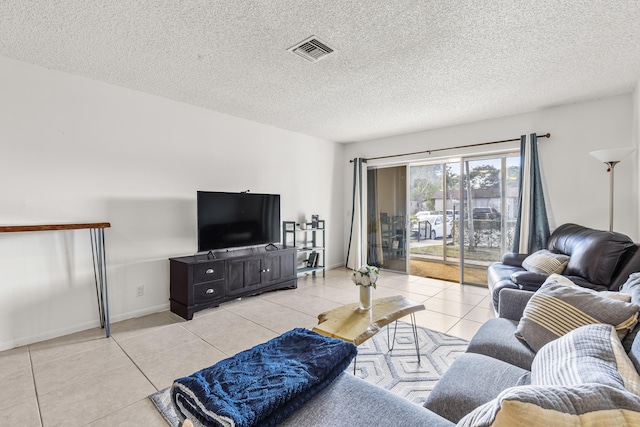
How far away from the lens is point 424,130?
504cm

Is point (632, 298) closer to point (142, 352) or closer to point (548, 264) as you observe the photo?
point (548, 264)

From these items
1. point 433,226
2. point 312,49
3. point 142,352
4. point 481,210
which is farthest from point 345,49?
point 433,226

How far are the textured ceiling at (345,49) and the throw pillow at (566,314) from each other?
1.81 meters

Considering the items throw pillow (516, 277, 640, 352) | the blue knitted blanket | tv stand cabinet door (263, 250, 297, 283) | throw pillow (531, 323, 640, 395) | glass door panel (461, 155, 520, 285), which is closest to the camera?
throw pillow (531, 323, 640, 395)

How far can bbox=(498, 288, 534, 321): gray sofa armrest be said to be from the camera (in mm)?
2000

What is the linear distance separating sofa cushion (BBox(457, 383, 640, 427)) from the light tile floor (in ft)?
6.23

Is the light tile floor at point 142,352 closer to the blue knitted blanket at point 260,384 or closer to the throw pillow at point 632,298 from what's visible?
the blue knitted blanket at point 260,384

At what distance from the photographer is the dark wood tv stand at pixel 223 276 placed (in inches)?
131

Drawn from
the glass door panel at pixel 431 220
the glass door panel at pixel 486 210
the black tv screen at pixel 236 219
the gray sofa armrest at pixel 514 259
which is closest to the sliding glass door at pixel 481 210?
the glass door panel at pixel 486 210

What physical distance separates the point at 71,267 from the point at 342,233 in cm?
438

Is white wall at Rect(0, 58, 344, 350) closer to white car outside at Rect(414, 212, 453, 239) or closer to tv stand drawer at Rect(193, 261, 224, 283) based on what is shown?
tv stand drawer at Rect(193, 261, 224, 283)

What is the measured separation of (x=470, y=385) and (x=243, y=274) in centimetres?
301

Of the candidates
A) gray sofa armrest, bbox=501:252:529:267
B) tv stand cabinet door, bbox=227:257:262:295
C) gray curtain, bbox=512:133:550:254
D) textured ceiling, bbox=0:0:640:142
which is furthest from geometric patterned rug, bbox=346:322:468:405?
textured ceiling, bbox=0:0:640:142

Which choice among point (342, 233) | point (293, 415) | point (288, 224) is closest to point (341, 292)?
point (288, 224)
